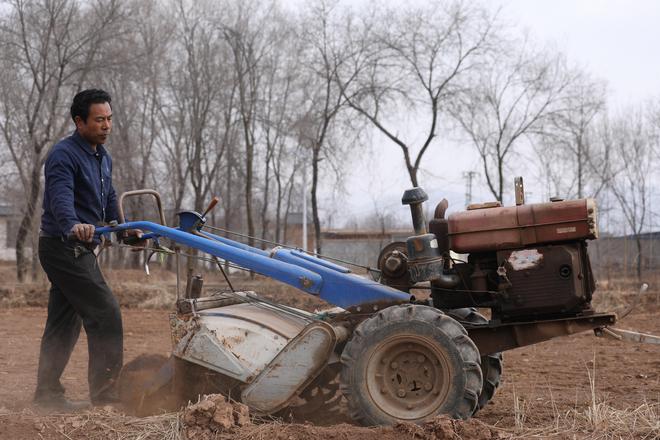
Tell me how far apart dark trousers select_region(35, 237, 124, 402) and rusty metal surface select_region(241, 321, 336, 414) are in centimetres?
115

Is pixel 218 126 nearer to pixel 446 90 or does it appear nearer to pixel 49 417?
pixel 446 90

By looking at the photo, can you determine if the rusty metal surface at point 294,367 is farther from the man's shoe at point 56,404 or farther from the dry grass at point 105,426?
the man's shoe at point 56,404

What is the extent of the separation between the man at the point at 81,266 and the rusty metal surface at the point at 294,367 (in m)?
1.17

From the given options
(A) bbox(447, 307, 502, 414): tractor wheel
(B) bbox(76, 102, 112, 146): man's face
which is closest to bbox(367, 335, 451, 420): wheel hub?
(A) bbox(447, 307, 502, 414): tractor wheel

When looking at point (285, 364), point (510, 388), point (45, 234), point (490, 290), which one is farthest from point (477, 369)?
point (45, 234)

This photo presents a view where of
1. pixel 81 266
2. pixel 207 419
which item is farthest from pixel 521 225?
pixel 81 266

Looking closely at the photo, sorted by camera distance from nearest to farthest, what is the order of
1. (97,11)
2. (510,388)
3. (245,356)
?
(245,356) < (510,388) < (97,11)

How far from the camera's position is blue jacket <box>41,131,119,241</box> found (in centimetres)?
498

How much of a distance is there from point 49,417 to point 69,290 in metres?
0.91

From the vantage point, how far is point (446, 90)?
73.9 feet

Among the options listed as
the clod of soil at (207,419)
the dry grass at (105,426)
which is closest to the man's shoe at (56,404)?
the dry grass at (105,426)

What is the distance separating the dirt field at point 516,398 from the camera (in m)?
4.30

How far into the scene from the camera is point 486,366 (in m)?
5.33

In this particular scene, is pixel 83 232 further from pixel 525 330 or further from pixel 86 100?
pixel 525 330
